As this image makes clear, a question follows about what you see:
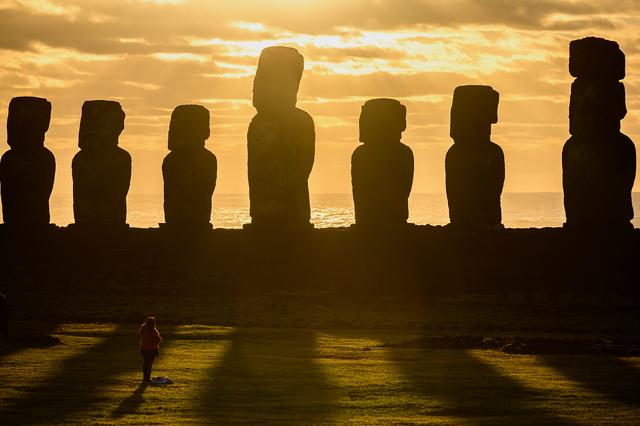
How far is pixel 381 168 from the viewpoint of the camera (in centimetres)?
3109

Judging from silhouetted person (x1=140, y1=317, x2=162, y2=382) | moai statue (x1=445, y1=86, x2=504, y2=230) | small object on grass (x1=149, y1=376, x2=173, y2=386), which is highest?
moai statue (x1=445, y1=86, x2=504, y2=230)

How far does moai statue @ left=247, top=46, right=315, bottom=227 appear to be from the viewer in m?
31.0

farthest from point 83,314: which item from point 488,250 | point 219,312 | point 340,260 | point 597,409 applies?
point 597,409

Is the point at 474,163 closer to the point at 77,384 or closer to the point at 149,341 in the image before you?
the point at 149,341

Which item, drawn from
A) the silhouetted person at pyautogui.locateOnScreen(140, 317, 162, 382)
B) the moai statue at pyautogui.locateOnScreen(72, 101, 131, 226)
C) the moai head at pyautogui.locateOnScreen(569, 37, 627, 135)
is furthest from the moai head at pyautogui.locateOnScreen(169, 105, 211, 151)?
the silhouetted person at pyautogui.locateOnScreen(140, 317, 162, 382)

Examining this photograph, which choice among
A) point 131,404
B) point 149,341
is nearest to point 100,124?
point 149,341

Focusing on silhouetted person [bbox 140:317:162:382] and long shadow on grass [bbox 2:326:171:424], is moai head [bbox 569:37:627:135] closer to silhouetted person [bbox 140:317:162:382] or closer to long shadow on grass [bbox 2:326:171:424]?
long shadow on grass [bbox 2:326:171:424]

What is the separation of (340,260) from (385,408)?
41.6 ft

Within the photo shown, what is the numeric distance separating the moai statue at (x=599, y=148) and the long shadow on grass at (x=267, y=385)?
787 centimetres

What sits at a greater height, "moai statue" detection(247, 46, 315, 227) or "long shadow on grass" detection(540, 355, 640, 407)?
"moai statue" detection(247, 46, 315, 227)

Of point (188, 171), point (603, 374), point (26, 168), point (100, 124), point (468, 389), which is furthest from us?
point (26, 168)

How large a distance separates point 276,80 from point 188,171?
3.24 m

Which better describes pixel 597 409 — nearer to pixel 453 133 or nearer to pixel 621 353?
pixel 621 353

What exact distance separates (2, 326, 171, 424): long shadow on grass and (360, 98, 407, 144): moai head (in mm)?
8870
